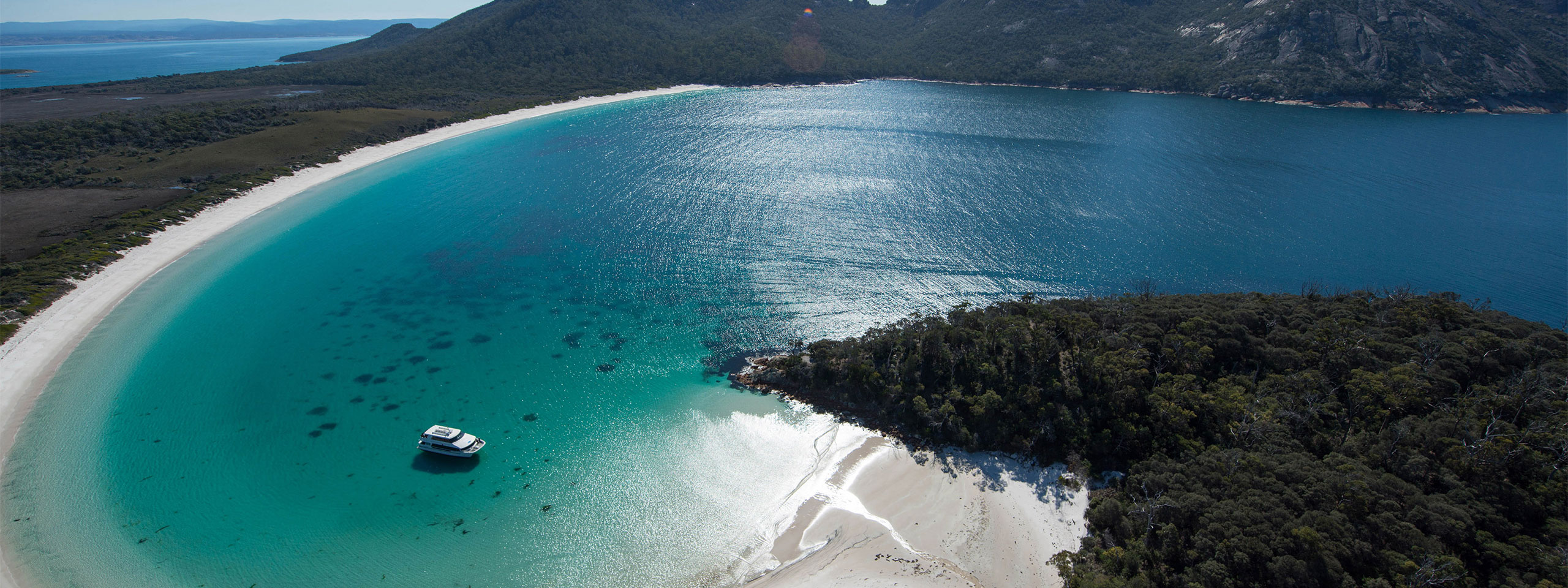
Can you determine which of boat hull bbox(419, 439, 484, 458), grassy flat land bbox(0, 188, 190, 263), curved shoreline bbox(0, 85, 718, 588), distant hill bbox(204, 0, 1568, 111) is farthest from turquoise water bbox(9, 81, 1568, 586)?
distant hill bbox(204, 0, 1568, 111)

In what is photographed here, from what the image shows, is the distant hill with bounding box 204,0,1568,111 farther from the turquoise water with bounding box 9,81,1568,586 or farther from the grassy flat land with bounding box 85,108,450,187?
the grassy flat land with bounding box 85,108,450,187

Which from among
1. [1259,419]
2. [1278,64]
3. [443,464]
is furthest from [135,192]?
[1278,64]

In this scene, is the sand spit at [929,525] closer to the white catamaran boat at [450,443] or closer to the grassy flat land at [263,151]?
the white catamaran boat at [450,443]

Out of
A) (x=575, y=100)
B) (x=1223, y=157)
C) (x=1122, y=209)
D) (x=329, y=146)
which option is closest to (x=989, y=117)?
(x=1223, y=157)

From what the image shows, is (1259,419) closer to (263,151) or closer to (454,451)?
(454,451)

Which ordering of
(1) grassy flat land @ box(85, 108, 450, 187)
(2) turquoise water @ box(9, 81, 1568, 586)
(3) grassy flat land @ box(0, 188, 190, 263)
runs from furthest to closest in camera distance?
(1) grassy flat land @ box(85, 108, 450, 187), (3) grassy flat land @ box(0, 188, 190, 263), (2) turquoise water @ box(9, 81, 1568, 586)

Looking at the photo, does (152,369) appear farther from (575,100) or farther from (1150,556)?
(575,100)

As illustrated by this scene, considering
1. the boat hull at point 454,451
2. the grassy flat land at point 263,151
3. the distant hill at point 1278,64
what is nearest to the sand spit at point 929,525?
the boat hull at point 454,451
